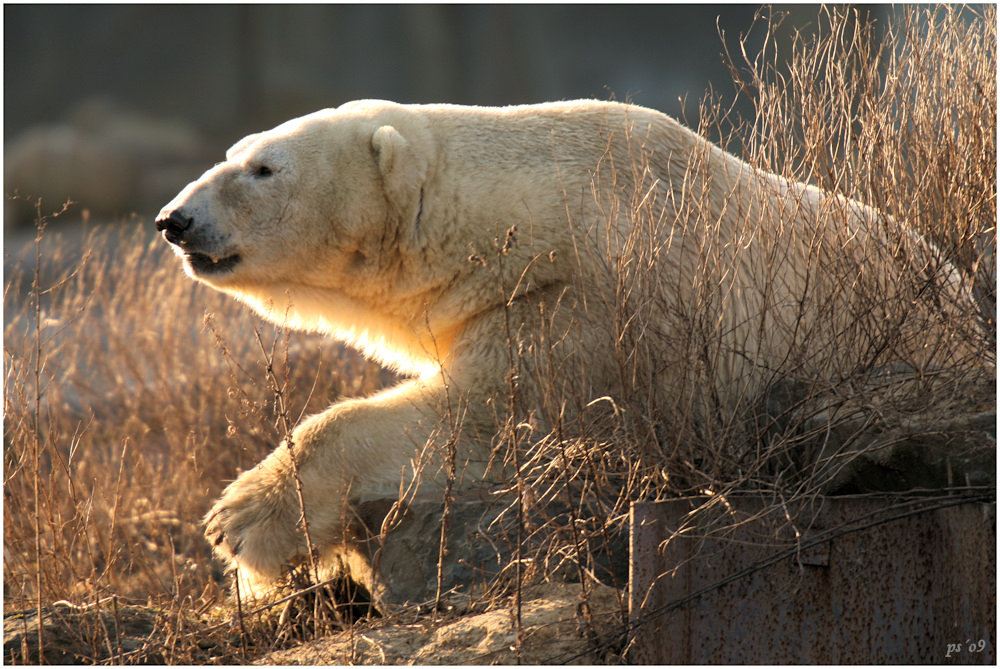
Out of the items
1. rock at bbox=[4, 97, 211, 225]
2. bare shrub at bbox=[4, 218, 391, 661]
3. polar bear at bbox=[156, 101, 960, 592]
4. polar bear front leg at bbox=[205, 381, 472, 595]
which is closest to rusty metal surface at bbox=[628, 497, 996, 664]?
polar bear at bbox=[156, 101, 960, 592]

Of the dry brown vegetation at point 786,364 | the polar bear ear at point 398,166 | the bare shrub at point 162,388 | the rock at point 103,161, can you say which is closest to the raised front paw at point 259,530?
the dry brown vegetation at point 786,364

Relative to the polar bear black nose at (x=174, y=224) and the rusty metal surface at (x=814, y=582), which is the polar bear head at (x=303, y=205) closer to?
the polar bear black nose at (x=174, y=224)

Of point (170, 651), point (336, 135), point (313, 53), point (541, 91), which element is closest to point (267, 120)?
point (313, 53)

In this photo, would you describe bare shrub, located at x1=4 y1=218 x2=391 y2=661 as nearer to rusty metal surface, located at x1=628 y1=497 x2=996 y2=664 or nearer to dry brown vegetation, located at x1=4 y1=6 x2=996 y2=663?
dry brown vegetation, located at x1=4 y1=6 x2=996 y2=663

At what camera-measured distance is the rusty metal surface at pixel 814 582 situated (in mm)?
2254

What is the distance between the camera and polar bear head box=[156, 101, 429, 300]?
3.39m

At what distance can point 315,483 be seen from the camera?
310cm

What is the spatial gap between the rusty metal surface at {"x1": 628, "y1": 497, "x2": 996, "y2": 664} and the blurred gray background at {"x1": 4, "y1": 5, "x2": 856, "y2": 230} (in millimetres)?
11367

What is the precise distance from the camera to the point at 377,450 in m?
3.18

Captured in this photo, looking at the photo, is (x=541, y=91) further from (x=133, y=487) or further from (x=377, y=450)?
(x=377, y=450)

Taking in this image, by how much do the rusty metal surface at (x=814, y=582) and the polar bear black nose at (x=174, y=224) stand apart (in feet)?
6.67

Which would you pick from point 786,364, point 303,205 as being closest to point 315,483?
point 303,205

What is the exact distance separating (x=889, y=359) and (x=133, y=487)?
14.7ft

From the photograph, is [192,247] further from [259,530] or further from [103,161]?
[103,161]
